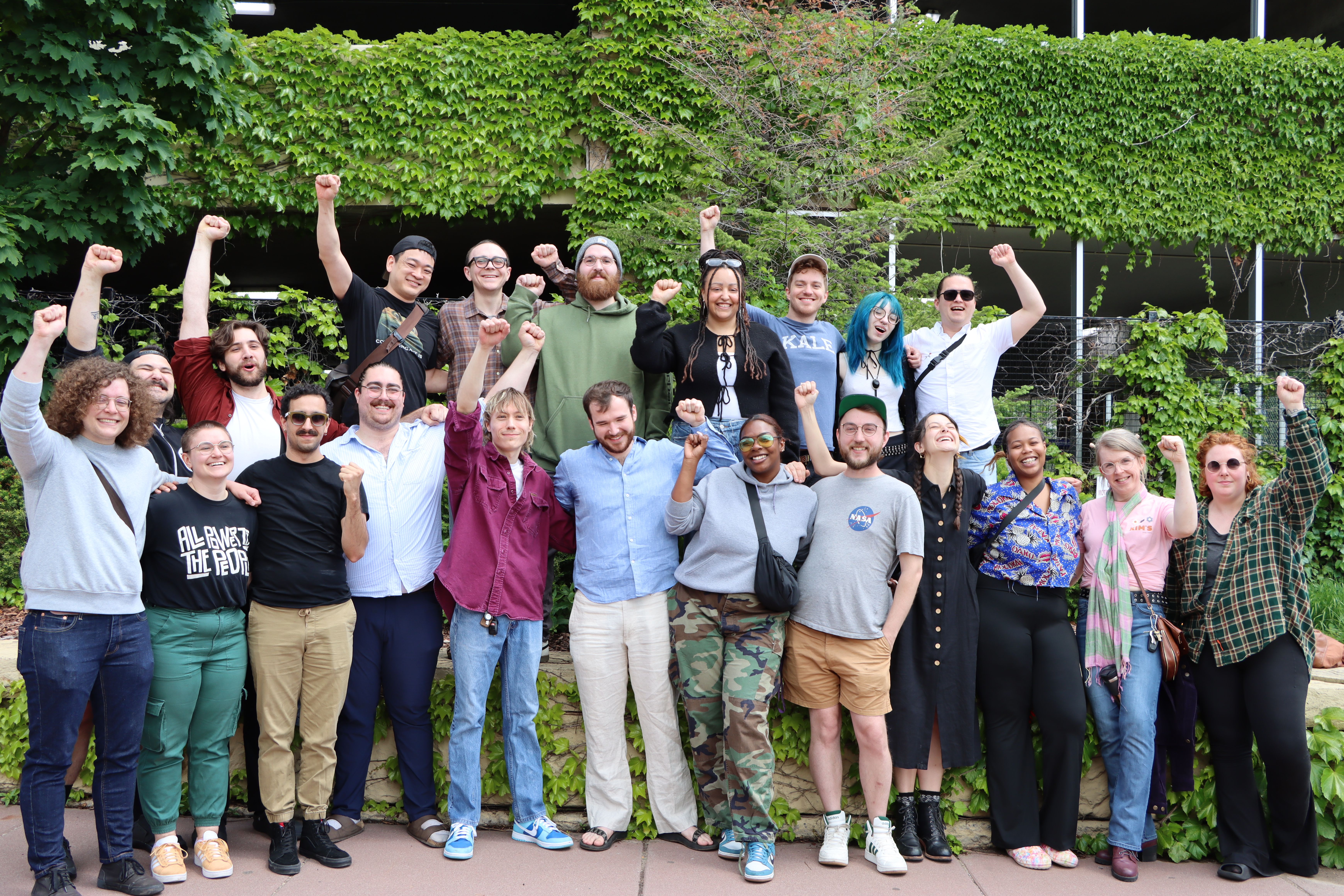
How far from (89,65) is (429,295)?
8.02 meters

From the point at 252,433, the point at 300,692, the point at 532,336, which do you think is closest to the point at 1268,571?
the point at 532,336

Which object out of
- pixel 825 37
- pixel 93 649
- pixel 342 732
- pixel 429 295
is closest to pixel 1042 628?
pixel 342 732

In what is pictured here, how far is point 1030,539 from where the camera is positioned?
4.11 meters

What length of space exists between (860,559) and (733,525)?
0.61 meters

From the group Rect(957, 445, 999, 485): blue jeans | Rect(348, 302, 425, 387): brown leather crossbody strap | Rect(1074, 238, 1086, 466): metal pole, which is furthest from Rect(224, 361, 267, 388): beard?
Rect(1074, 238, 1086, 466): metal pole

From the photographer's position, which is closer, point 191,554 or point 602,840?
point 191,554

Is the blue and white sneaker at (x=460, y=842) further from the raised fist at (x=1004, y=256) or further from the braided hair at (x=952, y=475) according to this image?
the raised fist at (x=1004, y=256)

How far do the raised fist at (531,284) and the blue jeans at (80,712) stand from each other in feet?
8.02

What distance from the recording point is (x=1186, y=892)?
384 cm

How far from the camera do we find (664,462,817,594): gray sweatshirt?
399 centimetres

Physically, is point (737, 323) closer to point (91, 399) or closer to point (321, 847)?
point (91, 399)

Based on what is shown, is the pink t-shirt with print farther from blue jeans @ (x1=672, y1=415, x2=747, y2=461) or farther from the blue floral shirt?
blue jeans @ (x1=672, y1=415, x2=747, y2=461)

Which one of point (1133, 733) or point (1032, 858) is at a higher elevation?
point (1133, 733)

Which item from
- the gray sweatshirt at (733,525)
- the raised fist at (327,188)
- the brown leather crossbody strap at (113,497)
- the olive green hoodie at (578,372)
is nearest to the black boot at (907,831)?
the gray sweatshirt at (733,525)
